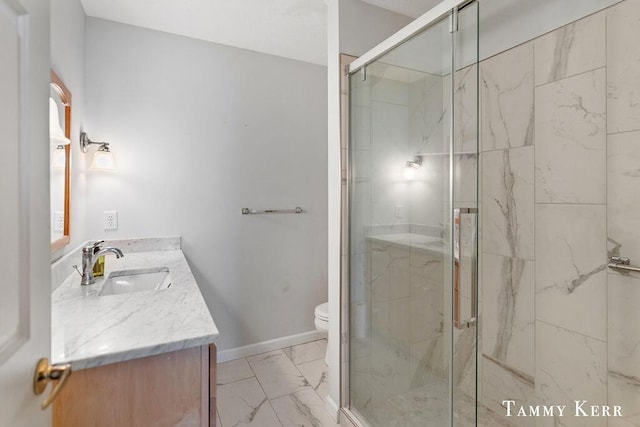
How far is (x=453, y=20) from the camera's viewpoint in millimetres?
1218

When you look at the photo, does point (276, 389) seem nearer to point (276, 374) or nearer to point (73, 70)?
point (276, 374)

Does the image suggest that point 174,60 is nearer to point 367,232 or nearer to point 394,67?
point 394,67

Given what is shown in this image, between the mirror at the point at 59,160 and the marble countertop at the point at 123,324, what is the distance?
272mm

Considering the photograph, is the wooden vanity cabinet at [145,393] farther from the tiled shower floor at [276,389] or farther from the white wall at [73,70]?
the tiled shower floor at [276,389]

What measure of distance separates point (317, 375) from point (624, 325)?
5.69 ft

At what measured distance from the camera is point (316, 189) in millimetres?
2787

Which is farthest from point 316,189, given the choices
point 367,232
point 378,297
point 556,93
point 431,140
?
point 556,93

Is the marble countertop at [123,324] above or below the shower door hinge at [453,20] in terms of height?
below

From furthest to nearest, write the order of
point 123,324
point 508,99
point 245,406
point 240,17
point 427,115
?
point 240,17
point 245,406
point 508,99
point 427,115
point 123,324

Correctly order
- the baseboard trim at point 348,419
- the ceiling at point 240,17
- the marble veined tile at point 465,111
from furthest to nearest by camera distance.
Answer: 1. the ceiling at point 240,17
2. the baseboard trim at point 348,419
3. the marble veined tile at point 465,111

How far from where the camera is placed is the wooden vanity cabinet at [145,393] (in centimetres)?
87

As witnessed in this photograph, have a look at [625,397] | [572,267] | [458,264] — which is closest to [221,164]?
[458,264]

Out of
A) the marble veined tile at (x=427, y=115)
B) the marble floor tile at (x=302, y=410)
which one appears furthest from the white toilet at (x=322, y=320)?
the marble veined tile at (x=427, y=115)

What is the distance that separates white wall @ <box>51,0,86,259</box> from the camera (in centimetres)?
147
